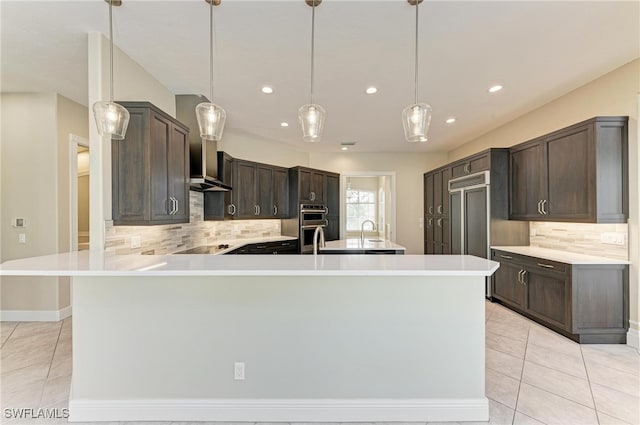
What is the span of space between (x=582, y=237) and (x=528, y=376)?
1.91 m

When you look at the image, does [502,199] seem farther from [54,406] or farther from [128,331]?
[54,406]

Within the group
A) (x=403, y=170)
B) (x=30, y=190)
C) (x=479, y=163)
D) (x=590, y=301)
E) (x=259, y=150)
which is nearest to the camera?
(x=590, y=301)

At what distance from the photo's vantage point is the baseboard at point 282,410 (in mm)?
1789

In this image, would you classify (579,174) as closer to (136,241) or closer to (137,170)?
(137,170)

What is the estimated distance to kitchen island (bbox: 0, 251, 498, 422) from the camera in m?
1.82

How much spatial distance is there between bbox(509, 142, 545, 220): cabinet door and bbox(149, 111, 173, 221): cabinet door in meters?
4.10

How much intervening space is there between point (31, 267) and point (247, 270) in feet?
3.81

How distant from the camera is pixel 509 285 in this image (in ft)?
12.3

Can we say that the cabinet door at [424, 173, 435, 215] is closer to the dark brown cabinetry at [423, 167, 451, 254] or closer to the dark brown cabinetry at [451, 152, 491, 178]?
the dark brown cabinetry at [423, 167, 451, 254]

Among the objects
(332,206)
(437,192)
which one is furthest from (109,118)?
(437,192)

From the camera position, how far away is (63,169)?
11.6 ft

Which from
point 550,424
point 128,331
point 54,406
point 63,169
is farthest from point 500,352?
point 63,169

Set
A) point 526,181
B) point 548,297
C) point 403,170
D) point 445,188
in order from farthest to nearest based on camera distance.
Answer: point 403,170
point 445,188
point 526,181
point 548,297

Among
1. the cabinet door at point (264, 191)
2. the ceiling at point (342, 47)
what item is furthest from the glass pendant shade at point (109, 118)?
the cabinet door at point (264, 191)
